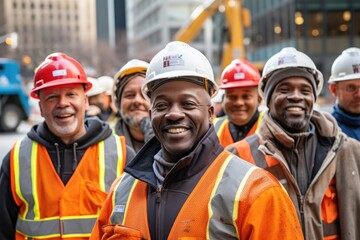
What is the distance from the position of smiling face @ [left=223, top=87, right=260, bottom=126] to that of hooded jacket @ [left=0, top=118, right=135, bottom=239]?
1.91m

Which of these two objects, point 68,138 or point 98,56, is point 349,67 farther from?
point 98,56

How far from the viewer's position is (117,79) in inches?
196

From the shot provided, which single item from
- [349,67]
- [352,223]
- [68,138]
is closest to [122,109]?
[68,138]

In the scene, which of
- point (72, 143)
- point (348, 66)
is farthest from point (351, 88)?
point (72, 143)

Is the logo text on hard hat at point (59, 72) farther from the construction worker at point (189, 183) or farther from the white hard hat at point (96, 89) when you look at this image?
the white hard hat at point (96, 89)

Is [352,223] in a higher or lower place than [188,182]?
lower

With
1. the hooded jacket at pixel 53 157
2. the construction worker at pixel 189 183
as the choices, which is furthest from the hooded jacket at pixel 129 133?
the construction worker at pixel 189 183

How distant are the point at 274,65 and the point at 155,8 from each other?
81.9 meters

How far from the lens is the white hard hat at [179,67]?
2.46m

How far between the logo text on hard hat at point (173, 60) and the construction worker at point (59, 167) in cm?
131

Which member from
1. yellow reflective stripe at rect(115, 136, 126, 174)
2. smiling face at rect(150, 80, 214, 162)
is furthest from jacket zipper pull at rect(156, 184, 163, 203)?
yellow reflective stripe at rect(115, 136, 126, 174)

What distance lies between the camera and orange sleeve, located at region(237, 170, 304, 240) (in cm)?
223

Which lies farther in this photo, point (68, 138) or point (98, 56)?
point (98, 56)

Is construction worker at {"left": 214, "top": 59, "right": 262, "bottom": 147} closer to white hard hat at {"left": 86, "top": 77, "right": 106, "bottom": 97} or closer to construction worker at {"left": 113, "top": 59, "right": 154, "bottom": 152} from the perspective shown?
construction worker at {"left": 113, "top": 59, "right": 154, "bottom": 152}
